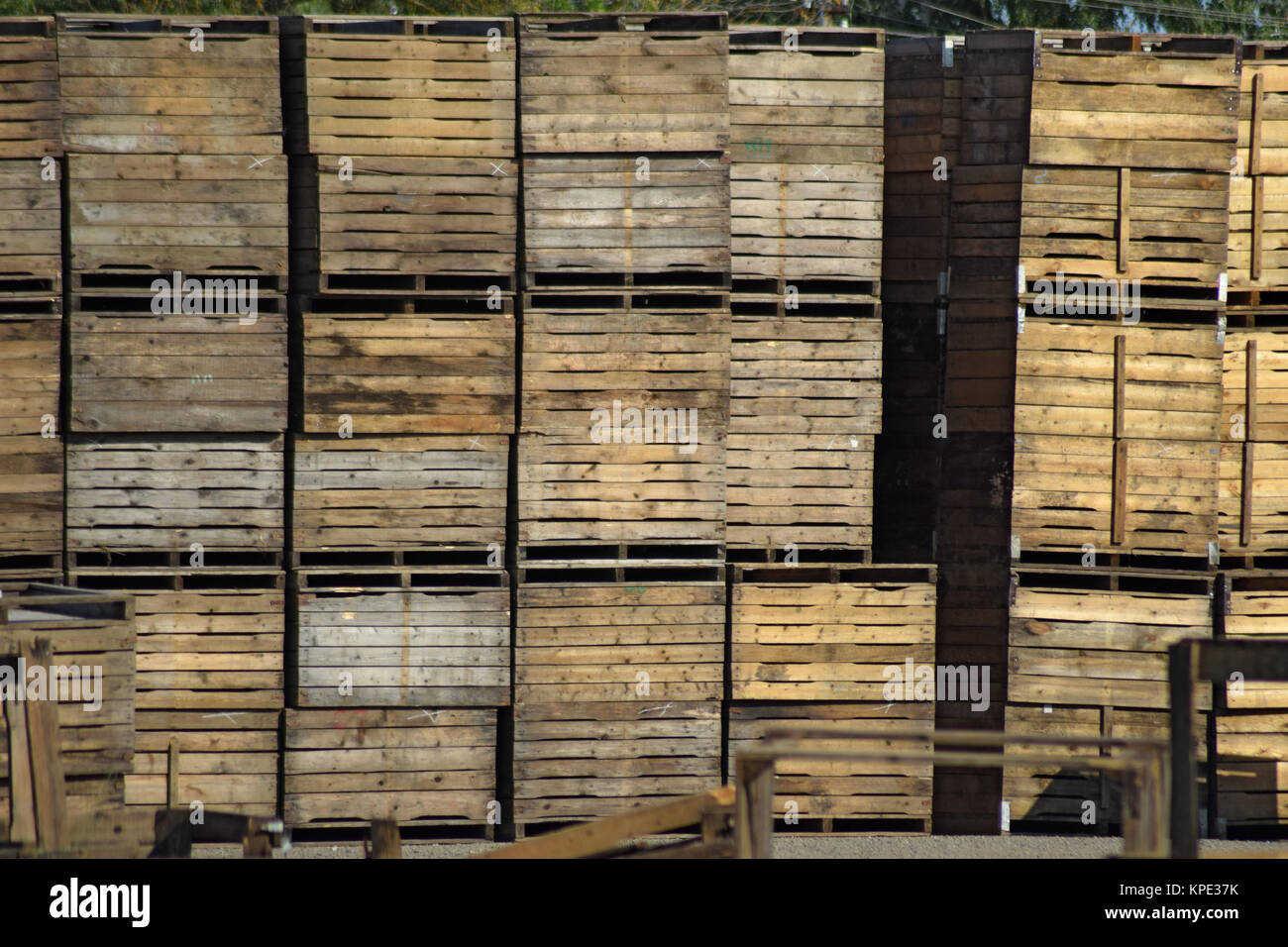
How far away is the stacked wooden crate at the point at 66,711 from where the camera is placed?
6.05 meters

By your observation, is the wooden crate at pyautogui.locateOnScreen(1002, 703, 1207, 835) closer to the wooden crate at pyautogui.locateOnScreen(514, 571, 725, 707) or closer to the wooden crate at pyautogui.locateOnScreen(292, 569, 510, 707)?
the wooden crate at pyautogui.locateOnScreen(514, 571, 725, 707)

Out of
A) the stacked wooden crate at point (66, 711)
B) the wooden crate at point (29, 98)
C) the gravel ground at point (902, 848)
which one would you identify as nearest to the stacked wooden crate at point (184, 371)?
the wooden crate at point (29, 98)

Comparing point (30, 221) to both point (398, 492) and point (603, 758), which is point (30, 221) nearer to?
point (398, 492)

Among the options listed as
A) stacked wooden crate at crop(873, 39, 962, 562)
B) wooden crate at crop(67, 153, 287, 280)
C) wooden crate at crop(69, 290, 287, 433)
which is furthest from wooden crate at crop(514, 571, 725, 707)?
wooden crate at crop(67, 153, 287, 280)

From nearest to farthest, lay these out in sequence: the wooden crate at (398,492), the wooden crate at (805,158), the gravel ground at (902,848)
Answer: the gravel ground at (902,848) → the wooden crate at (398,492) → the wooden crate at (805,158)

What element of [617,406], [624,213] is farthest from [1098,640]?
[624,213]

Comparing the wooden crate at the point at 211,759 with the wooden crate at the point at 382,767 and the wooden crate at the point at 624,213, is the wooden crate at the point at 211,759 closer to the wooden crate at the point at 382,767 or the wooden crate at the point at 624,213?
the wooden crate at the point at 382,767

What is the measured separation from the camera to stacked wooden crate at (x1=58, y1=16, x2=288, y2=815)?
27.1 feet

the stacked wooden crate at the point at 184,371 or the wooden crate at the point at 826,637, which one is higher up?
the stacked wooden crate at the point at 184,371

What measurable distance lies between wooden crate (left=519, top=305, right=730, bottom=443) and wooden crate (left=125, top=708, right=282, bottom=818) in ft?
7.96

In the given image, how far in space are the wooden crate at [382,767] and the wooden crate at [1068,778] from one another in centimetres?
317

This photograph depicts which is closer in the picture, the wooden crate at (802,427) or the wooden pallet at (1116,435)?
the wooden pallet at (1116,435)

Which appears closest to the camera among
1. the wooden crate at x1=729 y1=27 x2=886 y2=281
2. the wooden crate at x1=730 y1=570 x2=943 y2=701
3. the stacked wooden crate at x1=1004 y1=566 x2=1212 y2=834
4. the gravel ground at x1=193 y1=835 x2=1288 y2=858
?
the gravel ground at x1=193 y1=835 x2=1288 y2=858
